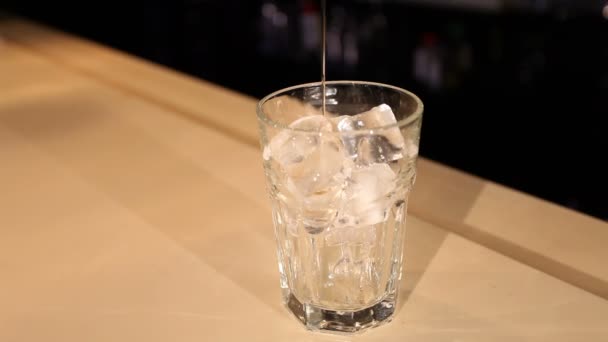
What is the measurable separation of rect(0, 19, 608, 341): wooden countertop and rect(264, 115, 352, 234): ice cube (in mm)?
109

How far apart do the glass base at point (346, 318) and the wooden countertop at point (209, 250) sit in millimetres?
12

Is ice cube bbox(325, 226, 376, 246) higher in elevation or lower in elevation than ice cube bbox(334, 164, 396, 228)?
lower

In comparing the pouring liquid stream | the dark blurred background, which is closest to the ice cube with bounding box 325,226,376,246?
the pouring liquid stream

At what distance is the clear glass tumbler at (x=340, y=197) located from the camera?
517 millimetres

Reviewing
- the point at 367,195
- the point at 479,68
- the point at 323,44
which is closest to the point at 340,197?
the point at 367,195

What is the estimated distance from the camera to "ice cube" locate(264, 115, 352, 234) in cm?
51

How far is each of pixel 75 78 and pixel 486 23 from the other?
110 centimetres

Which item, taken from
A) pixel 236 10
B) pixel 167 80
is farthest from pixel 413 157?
pixel 236 10

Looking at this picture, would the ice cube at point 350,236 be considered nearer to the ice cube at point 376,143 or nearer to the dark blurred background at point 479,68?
the ice cube at point 376,143

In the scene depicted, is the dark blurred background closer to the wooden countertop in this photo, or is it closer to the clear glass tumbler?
the wooden countertop

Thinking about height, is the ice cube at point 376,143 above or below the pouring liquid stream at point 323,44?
below

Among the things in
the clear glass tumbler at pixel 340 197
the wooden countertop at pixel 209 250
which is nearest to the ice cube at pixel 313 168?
the clear glass tumbler at pixel 340 197

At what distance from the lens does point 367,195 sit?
53cm

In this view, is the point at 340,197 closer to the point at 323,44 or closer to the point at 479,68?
the point at 323,44
